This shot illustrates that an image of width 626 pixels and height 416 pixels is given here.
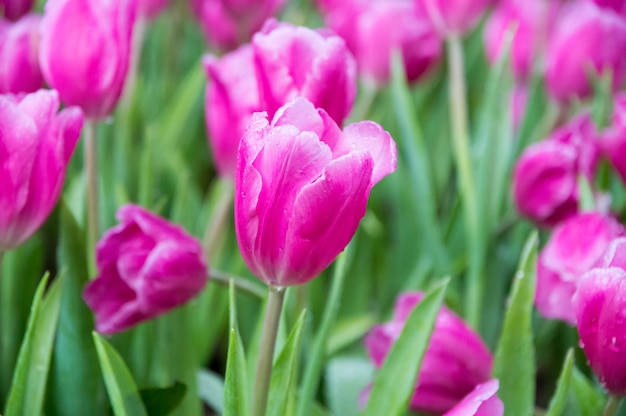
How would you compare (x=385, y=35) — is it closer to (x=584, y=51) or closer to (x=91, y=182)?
(x=584, y=51)

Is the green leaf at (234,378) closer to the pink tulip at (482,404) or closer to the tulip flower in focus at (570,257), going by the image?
the pink tulip at (482,404)

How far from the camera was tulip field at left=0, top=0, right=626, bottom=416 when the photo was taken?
41 cm

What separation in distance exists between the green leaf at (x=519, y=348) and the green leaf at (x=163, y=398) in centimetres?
20

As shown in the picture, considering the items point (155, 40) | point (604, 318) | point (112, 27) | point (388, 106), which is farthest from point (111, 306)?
point (155, 40)

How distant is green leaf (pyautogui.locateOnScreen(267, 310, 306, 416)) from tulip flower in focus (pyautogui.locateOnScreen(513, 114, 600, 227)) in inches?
12.9

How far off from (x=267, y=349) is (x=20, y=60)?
1.00 feet

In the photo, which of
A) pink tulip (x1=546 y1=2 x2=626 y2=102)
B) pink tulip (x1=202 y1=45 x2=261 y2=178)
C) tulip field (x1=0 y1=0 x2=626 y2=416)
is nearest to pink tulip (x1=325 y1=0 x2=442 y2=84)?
tulip field (x1=0 y1=0 x2=626 y2=416)

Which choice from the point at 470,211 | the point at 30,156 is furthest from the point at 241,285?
the point at 470,211

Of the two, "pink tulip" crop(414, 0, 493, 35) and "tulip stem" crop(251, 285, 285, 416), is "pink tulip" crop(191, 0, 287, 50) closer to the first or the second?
"pink tulip" crop(414, 0, 493, 35)

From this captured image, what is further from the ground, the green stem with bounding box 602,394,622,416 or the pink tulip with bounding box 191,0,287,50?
the pink tulip with bounding box 191,0,287,50

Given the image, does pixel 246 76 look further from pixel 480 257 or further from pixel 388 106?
pixel 388 106

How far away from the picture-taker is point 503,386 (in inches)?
20.1

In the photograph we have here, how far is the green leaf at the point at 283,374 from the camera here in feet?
1.45

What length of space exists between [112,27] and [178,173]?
12.7 inches
